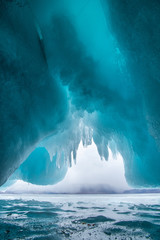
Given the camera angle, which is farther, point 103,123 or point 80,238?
point 103,123

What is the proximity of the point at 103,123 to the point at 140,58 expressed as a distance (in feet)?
14.1

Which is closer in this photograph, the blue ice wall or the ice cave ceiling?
the ice cave ceiling

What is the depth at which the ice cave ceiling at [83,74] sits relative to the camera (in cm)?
398

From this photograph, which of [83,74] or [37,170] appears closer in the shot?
[83,74]

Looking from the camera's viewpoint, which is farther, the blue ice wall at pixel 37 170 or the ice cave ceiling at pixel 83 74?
the blue ice wall at pixel 37 170

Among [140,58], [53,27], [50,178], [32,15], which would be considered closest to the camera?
[140,58]

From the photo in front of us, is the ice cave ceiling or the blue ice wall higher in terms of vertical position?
the ice cave ceiling

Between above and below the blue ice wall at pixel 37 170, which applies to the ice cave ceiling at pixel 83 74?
above

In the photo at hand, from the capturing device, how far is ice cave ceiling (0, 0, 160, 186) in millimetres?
3982

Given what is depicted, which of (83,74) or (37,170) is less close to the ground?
(83,74)

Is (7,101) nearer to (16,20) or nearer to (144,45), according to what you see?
(16,20)

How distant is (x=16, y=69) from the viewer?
13.9 feet

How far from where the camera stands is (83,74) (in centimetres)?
638

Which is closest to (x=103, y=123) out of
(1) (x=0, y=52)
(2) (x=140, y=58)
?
(2) (x=140, y=58)
